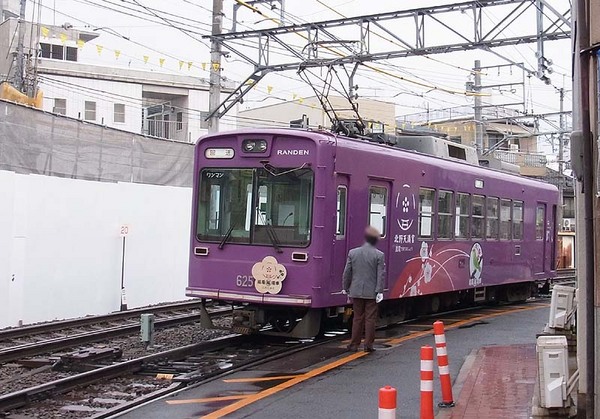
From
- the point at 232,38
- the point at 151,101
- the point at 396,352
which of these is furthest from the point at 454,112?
the point at 396,352

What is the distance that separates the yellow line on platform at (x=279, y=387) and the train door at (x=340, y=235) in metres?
1.15

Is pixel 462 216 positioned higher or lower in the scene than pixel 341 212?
higher

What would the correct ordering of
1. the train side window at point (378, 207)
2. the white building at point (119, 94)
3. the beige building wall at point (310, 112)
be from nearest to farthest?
the train side window at point (378, 207) → the white building at point (119, 94) → the beige building wall at point (310, 112)

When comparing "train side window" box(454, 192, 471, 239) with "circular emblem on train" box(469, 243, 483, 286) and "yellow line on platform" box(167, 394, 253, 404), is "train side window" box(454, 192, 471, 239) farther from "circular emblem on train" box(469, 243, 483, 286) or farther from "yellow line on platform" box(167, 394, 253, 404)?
"yellow line on platform" box(167, 394, 253, 404)

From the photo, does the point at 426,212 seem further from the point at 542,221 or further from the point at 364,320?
the point at 542,221

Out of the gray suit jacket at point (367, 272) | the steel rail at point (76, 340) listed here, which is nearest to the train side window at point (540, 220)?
the steel rail at point (76, 340)

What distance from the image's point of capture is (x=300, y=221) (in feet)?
37.3

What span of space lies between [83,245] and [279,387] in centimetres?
A: 872

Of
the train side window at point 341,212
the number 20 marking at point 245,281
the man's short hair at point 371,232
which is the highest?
the train side window at point 341,212

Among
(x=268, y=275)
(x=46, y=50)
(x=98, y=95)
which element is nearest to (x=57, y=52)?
(x=46, y=50)

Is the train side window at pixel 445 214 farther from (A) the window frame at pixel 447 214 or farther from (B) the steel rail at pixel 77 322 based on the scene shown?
(B) the steel rail at pixel 77 322

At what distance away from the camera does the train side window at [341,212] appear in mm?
11562

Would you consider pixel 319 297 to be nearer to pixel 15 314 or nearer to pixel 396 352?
pixel 396 352

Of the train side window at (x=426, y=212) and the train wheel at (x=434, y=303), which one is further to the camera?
the train wheel at (x=434, y=303)
